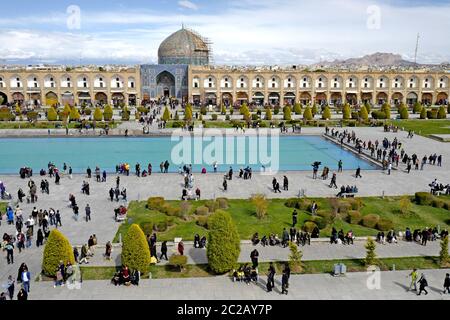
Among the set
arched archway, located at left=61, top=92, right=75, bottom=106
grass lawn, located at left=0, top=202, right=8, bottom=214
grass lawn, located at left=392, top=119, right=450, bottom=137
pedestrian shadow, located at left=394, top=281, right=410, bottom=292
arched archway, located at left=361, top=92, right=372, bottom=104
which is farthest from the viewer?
arched archway, located at left=361, top=92, right=372, bottom=104

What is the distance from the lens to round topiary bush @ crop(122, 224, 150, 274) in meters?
13.1

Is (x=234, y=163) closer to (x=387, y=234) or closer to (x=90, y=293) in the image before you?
(x=387, y=234)

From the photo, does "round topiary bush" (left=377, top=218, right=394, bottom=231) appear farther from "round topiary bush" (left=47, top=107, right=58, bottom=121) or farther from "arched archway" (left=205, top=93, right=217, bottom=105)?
"arched archway" (left=205, top=93, right=217, bottom=105)

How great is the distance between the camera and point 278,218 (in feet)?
61.6

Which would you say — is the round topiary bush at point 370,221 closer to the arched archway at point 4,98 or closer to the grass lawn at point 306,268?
the grass lawn at point 306,268

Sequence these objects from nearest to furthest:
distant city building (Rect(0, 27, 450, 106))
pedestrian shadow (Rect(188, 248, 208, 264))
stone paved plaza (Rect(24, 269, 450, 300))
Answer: stone paved plaza (Rect(24, 269, 450, 300)) < pedestrian shadow (Rect(188, 248, 208, 264)) < distant city building (Rect(0, 27, 450, 106))

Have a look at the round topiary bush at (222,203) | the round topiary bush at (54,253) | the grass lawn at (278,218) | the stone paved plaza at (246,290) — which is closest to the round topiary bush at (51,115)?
the grass lawn at (278,218)

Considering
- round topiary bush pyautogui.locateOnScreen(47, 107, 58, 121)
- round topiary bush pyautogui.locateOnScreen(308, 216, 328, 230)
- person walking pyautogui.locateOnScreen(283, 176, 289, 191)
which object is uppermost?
round topiary bush pyautogui.locateOnScreen(47, 107, 58, 121)

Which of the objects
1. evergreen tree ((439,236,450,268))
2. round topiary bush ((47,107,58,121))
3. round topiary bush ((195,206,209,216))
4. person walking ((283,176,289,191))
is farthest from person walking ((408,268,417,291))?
round topiary bush ((47,107,58,121))

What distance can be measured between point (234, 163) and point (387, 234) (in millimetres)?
14356

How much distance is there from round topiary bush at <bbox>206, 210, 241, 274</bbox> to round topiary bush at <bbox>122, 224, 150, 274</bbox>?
72.6 inches

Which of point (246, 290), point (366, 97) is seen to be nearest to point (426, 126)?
point (366, 97)

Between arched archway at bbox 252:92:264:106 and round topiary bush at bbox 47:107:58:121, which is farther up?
arched archway at bbox 252:92:264:106

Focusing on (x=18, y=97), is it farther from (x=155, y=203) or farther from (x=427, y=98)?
(x=427, y=98)
